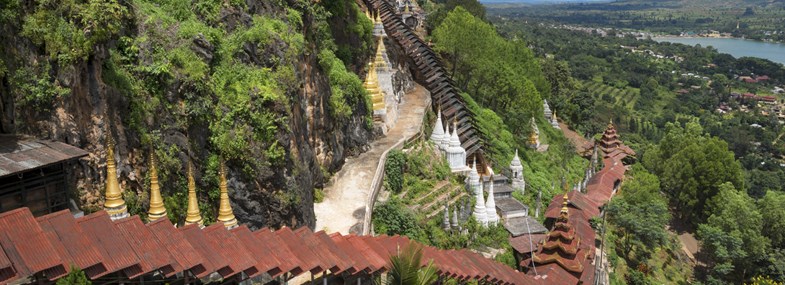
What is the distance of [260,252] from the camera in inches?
563

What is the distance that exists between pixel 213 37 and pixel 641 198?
3507 cm

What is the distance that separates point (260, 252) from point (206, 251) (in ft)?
4.32

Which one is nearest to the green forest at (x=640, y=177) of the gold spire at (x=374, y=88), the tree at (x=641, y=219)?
the tree at (x=641, y=219)

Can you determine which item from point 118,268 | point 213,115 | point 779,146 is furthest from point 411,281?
point 779,146

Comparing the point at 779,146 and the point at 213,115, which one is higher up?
the point at 213,115

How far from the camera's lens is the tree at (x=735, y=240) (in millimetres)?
39375

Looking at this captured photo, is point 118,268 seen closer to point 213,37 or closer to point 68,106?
point 68,106

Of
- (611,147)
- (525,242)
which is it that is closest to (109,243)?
(525,242)

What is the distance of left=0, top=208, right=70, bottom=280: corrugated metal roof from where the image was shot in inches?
438

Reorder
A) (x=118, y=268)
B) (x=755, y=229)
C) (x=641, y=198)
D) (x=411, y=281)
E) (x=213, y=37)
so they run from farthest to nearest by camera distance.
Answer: (x=641, y=198) → (x=755, y=229) → (x=213, y=37) → (x=411, y=281) → (x=118, y=268)

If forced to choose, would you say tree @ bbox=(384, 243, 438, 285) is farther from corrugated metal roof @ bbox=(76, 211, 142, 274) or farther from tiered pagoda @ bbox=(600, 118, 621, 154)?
tiered pagoda @ bbox=(600, 118, 621, 154)

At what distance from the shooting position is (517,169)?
39.1m

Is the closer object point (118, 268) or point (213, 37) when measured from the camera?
point (118, 268)

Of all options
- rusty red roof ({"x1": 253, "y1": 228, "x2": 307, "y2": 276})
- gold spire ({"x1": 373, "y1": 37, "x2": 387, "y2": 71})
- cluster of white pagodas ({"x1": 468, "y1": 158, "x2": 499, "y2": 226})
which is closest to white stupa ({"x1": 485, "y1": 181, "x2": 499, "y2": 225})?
cluster of white pagodas ({"x1": 468, "y1": 158, "x2": 499, "y2": 226})
